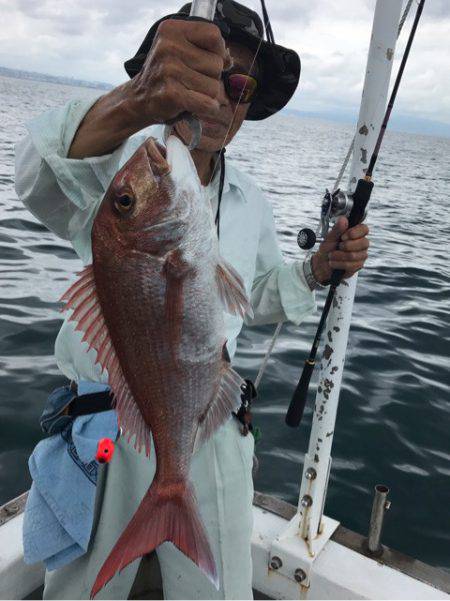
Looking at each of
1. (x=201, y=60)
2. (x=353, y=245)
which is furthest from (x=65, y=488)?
(x=201, y=60)

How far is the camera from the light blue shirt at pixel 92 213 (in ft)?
6.29

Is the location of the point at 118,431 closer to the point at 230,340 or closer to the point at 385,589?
the point at 230,340

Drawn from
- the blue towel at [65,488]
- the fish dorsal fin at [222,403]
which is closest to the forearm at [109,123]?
the fish dorsal fin at [222,403]

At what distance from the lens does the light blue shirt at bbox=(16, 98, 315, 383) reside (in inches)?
75.4

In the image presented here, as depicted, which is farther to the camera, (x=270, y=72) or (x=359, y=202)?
(x=270, y=72)

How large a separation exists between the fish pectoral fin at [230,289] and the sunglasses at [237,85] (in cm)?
89

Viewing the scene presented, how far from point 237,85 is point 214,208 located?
552mm

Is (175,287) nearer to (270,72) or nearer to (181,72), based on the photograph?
(181,72)

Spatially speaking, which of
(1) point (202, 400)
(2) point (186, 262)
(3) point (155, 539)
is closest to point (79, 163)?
(2) point (186, 262)

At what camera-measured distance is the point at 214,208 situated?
2609 mm

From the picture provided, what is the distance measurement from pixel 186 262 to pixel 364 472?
143 inches

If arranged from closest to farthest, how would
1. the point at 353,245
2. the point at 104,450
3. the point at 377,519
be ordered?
the point at 104,450, the point at 353,245, the point at 377,519

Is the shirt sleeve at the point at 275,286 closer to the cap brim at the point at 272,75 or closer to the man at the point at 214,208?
the man at the point at 214,208

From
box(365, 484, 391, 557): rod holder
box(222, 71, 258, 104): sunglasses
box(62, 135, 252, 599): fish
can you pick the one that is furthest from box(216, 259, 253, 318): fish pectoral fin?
box(365, 484, 391, 557): rod holder
